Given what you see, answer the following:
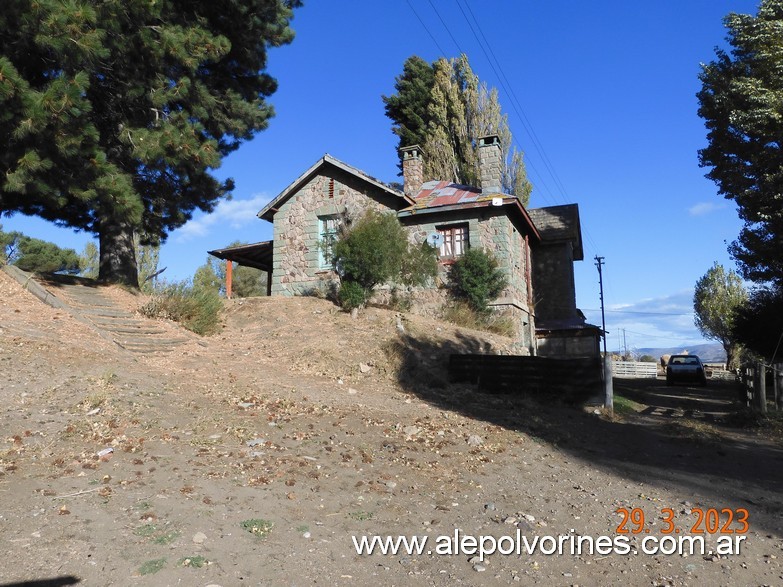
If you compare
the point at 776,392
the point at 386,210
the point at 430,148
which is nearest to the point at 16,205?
the point at 386,210

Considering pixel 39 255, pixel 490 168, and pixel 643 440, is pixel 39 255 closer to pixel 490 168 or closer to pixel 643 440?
pixel 490 168

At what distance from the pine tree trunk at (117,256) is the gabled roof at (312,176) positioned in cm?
686

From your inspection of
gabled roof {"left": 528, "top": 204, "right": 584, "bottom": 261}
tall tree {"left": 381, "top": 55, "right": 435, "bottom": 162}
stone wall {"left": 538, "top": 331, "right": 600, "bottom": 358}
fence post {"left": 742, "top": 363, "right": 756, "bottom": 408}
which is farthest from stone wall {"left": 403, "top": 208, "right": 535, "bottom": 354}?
tall tree {"left": 381, "top": 55, "right": 435, "bottom": 162}

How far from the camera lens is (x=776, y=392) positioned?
12.5 m

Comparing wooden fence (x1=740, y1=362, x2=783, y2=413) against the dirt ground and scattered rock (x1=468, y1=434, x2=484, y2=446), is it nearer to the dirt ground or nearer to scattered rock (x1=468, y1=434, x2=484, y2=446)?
the dirt ground

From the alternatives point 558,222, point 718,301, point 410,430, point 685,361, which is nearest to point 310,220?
point 558,222

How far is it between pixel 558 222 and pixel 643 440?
58.6 feet

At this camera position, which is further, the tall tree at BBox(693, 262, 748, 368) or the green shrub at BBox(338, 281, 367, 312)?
the tall tree at BBox(693, 262, 748, 368)

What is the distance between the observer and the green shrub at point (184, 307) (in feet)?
47.9

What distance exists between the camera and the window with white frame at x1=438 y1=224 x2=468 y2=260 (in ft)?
71.2

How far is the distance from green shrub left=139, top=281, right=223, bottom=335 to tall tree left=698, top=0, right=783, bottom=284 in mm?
15174

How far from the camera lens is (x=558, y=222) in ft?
86.8

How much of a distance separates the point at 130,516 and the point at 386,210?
18.2 metres

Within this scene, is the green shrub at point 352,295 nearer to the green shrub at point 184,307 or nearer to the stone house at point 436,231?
the stone house at point 436,231
